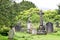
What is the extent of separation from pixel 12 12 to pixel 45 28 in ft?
45.5

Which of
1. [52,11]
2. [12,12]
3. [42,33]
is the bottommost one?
[42,33]

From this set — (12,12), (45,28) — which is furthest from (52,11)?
Result: (12,12)

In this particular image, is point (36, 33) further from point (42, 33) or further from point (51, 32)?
point (51, 32)

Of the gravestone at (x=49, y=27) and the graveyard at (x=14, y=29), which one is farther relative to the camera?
the gravestone at (x=49, y=27)

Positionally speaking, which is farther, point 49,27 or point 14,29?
point 49,27

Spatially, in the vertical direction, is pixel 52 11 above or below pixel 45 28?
above

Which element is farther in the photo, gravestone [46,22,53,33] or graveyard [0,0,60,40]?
gravestone [46,22,53,33]

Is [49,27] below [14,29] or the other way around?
the other way around

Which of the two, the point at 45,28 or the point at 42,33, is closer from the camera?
the point at 42,33

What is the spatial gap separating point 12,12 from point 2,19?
1.40m

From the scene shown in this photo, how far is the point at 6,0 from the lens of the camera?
16.7m

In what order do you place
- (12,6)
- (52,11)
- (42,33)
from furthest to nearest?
(52,11) < (42,33) < (12,6)

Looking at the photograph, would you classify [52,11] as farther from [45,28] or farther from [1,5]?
→ [1,5]

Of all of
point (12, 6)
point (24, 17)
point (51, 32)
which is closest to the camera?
point (12, 6)
